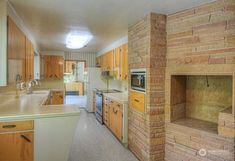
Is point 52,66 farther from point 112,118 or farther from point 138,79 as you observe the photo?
point 138,79

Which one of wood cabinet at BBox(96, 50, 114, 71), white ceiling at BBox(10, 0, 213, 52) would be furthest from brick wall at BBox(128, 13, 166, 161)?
wood cabinet at BBox(96, 50, 114, 71)

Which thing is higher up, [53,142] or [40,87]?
[40,87]

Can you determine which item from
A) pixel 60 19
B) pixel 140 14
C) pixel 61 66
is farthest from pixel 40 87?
pixel 140 14

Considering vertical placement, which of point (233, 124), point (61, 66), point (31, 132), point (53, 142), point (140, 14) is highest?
point (140, 14)

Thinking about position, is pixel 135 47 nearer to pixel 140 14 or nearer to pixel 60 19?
pixel 140 14

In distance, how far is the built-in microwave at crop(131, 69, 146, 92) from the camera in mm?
2992

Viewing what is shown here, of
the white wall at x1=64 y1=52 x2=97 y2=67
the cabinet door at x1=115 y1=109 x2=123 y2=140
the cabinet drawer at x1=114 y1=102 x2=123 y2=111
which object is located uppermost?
the white wall at x1=64 y1=52 x2=97 y2=67

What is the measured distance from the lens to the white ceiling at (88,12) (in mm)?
2385

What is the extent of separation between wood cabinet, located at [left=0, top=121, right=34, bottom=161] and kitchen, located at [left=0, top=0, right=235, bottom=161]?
1 centimetres

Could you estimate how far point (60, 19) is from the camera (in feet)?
10.1

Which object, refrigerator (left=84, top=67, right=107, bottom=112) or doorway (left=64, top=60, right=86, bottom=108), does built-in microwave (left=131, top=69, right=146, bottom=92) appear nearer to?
refrigerator (left=84, top=67, right=107, bottom=112)

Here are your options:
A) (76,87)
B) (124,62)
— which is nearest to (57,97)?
(124,62)

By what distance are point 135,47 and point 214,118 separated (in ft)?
5.62

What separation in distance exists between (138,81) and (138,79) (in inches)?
1.4
